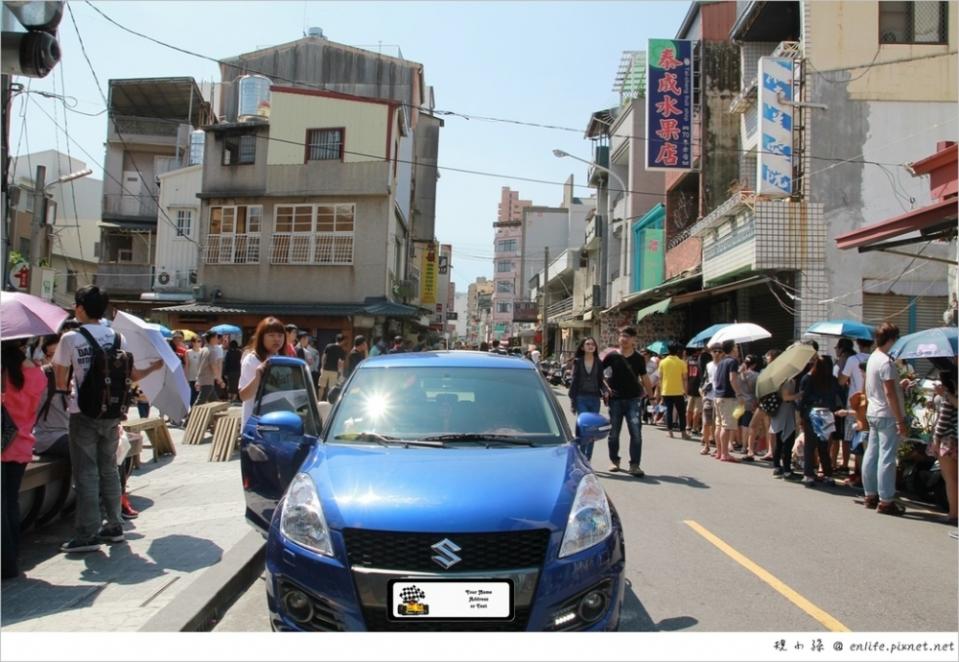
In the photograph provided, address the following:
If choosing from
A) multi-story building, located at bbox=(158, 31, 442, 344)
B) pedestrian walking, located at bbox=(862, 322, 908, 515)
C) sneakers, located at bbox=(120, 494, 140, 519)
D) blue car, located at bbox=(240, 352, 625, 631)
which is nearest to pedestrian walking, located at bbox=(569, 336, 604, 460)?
pedestrian walking, located at bbox=(862, 322, 908, 515)

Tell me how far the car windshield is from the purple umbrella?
6.74 feet

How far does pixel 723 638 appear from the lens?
11.9ft

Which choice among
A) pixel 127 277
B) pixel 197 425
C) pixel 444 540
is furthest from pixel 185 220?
pixel 444 540

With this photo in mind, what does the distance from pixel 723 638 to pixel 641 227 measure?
26.4 meters

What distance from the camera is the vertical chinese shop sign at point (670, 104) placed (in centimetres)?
2073

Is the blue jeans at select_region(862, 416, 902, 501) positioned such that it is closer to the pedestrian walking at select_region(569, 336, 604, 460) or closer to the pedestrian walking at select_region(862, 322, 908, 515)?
the pedestrian walking at select_region(862, 322, 908, 515)

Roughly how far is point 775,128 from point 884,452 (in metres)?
10.5

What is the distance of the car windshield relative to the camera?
14.0 feet

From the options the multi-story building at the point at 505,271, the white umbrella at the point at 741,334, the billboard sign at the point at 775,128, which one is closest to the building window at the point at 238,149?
the billboard sign at the point at 775,128

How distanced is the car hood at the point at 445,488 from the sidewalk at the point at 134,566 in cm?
129

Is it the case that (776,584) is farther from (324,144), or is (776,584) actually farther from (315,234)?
(324,144)

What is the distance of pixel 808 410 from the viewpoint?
9.16 meters

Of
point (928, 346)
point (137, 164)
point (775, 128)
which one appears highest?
point (137, 164)

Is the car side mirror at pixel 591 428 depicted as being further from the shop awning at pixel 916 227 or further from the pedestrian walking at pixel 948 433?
the shop awning at pixel 916 227
